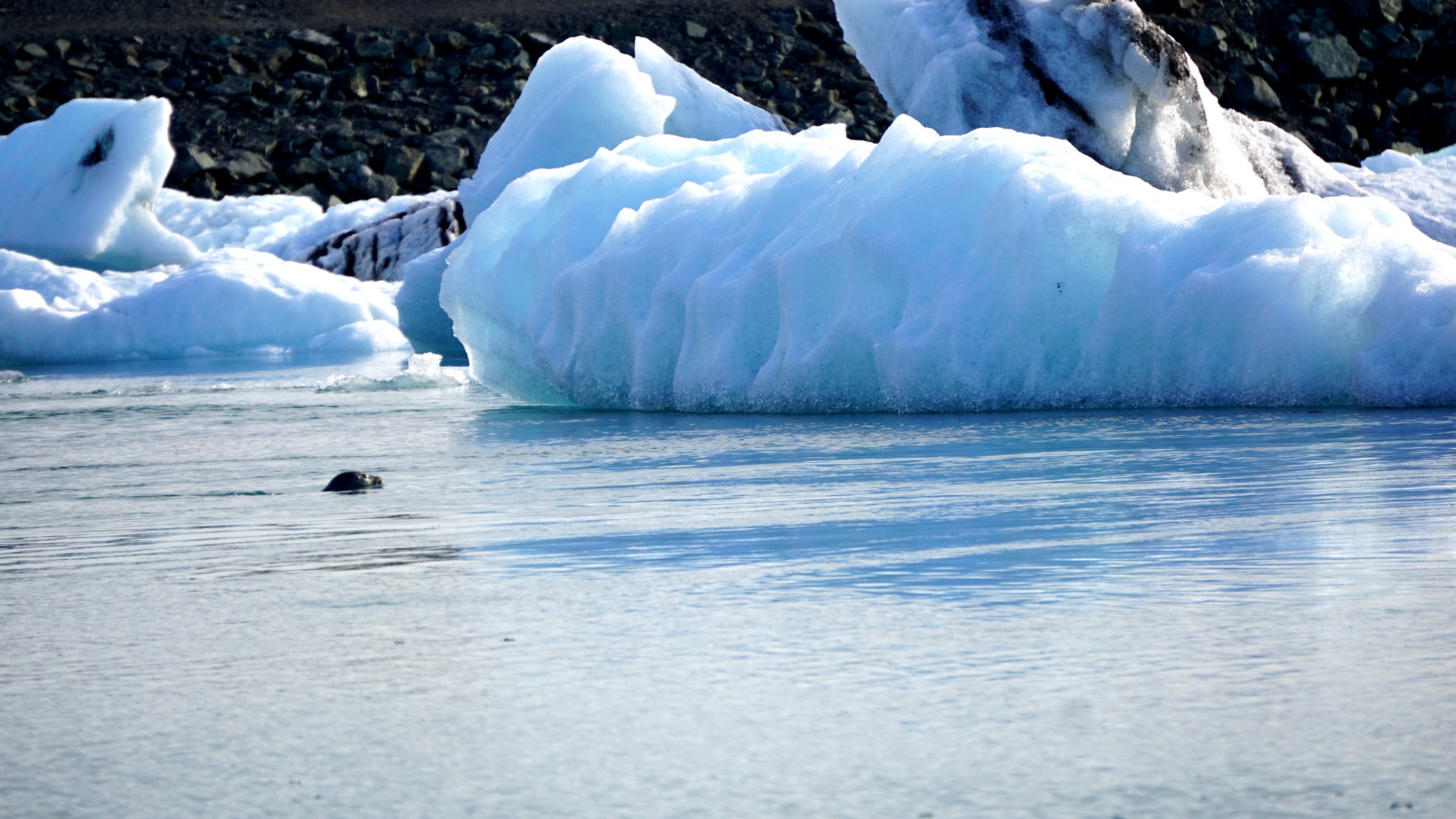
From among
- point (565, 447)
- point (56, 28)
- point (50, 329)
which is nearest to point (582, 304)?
point (565, 447)

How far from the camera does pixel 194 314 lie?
1166 cm

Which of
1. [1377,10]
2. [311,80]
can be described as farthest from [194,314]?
[1377,10]

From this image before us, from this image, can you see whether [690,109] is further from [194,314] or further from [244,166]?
[244,166]

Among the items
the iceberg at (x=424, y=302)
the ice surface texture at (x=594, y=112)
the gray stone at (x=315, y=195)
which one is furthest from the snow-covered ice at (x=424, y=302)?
the gray stone at (x=315, y=195)

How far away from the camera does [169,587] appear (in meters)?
2.48

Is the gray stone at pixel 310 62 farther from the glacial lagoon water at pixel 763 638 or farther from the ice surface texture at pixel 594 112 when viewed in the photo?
the glacial lagoon water at pixel 763 638

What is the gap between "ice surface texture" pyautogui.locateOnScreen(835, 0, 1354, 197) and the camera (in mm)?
7656

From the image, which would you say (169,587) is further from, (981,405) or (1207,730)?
(981,405)

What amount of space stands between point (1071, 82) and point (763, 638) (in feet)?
20.4

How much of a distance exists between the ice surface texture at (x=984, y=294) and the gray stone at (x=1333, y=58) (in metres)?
27.2

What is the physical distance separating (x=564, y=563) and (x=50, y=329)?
31.8 ft

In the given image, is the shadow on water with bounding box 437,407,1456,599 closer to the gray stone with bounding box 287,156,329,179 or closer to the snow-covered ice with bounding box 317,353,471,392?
the snow-covered ice with bounding box 317,353,471,392

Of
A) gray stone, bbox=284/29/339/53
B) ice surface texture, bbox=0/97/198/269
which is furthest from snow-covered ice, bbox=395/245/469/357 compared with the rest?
gray stone, bbox=284/29/339/53

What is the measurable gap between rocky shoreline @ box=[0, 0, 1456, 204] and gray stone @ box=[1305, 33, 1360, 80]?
0.03 meters
